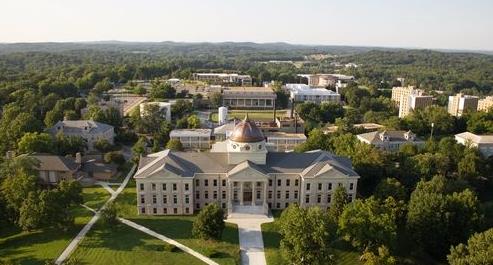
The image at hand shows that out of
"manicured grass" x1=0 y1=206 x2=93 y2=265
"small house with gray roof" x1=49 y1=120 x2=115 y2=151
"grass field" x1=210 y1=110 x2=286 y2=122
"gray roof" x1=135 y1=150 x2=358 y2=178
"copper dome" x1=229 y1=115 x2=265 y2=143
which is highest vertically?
"copper dome" x1=229 y1=115 x2=265 y2=143

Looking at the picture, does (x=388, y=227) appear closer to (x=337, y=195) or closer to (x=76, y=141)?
(x=337, y=195)

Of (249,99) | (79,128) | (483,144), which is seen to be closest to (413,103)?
(483,144)

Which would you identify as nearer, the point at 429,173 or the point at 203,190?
the point at 203,190

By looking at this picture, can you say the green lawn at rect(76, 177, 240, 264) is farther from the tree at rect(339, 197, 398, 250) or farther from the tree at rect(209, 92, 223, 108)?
the tree at rect(209, 92, 223, 108)

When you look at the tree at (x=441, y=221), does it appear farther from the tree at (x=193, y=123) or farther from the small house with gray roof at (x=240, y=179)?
the tree at (x=193, y=123)

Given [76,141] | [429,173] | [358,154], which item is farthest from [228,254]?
[76,141]

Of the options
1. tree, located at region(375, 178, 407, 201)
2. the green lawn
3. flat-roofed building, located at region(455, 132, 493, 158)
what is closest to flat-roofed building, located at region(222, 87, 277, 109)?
flat-roofed building, located at region(455, 132, 493, 158)

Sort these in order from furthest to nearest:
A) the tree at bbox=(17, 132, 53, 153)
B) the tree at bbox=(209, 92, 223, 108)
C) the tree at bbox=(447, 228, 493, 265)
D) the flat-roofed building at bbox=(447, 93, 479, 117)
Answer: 1. the tree at bbox=(209, 92, 223, 108)
2. the flat-roofed building at bbox=(447, 93, 479, 117)
3. the tree at bbox=(17, 132, 53, 153)
4. the tree at bbox=(447, 228, 493, 265)
